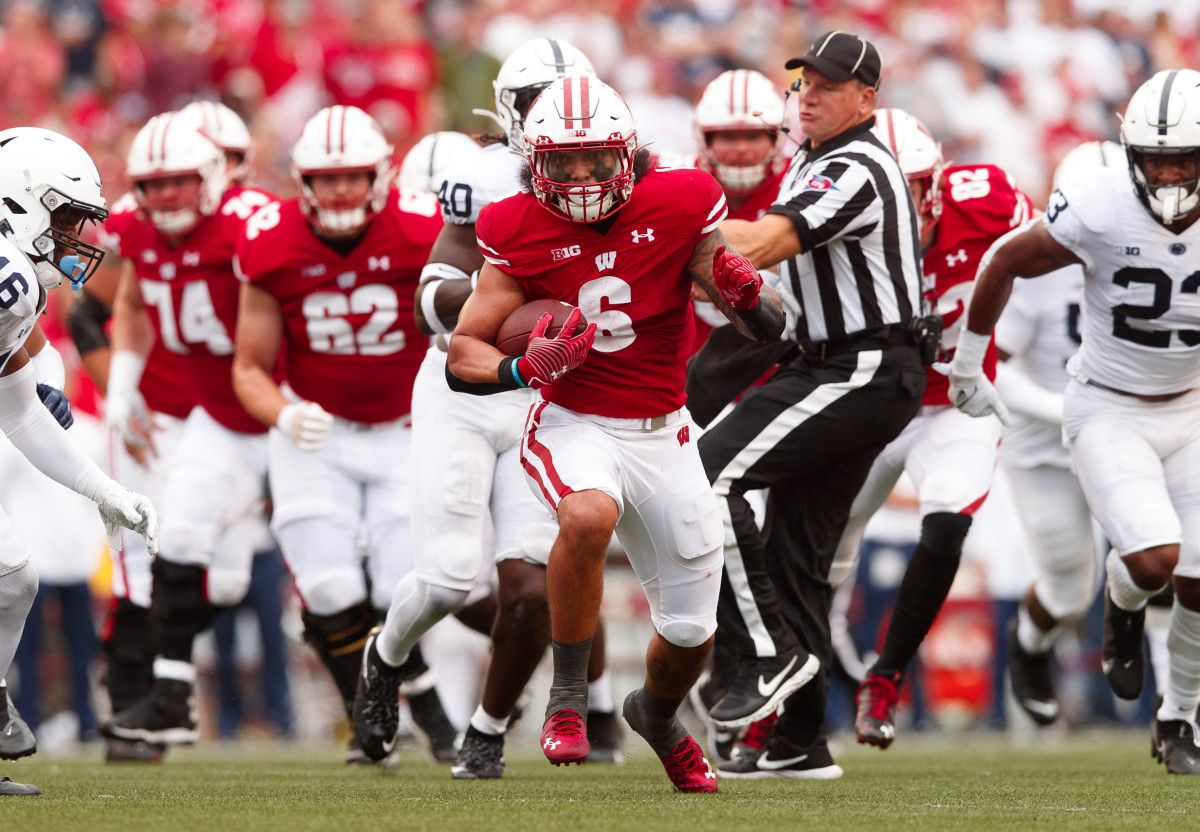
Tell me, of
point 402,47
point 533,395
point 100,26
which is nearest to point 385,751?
point 533,395

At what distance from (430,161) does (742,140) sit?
4.05 feet

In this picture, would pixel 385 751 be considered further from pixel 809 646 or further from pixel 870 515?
pixel 870 515

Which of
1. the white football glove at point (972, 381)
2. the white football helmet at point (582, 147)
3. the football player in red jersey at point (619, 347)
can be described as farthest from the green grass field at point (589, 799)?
the white football helmet at point (582, 147)

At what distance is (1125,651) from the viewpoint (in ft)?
21.4

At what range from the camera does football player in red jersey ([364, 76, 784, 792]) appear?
5.00 metres

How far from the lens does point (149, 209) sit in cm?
746

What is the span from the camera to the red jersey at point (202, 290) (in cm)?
749

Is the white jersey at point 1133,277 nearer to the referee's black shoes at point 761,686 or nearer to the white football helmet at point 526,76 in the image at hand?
the referee's black shoes at point 761,686

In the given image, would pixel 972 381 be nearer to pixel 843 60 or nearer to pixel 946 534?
pixel 946 534

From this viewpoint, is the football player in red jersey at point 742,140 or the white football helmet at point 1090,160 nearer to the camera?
the white football helmet at point 1090,160

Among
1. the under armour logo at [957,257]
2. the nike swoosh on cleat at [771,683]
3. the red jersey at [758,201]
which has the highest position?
the red jersey at [758,201]

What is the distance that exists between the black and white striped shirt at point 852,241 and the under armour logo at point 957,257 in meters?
0.75

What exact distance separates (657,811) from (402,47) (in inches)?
317

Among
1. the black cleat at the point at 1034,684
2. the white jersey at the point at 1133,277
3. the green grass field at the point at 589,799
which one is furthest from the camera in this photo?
the black cleat at the point at 1034,684
